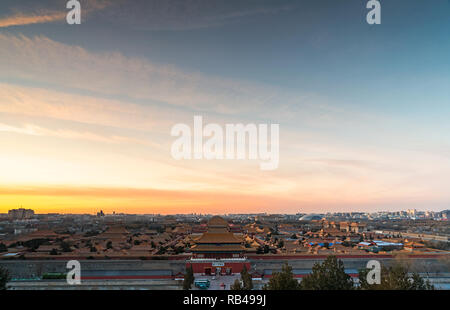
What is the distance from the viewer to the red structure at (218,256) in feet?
81.7

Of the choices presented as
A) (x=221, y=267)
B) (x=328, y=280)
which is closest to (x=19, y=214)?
(x=221, y=267)

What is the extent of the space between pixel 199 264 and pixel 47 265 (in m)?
12.5

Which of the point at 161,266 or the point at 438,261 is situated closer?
the point at 161,266

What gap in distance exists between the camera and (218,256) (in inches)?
1019

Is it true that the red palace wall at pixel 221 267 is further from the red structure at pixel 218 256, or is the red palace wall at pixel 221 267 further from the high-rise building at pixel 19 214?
the high-rise building at pixel 19 214

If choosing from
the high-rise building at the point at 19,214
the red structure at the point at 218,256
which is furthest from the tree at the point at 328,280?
the high-rise building at the point at 19,214

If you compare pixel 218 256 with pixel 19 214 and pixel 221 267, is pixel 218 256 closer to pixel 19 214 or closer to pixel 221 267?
pixel 221 267

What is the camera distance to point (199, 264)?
24.9 meters

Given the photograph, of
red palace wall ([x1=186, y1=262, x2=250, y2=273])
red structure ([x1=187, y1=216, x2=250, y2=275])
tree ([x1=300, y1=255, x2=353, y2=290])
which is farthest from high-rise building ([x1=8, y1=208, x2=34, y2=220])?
tree ([x1=300, y1=255, x2=353, y2=290])

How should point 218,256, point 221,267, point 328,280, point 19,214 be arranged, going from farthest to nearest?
point 19,214
point 218,256
point 221,267
point 328,280

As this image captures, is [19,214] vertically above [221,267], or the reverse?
[221,267]
